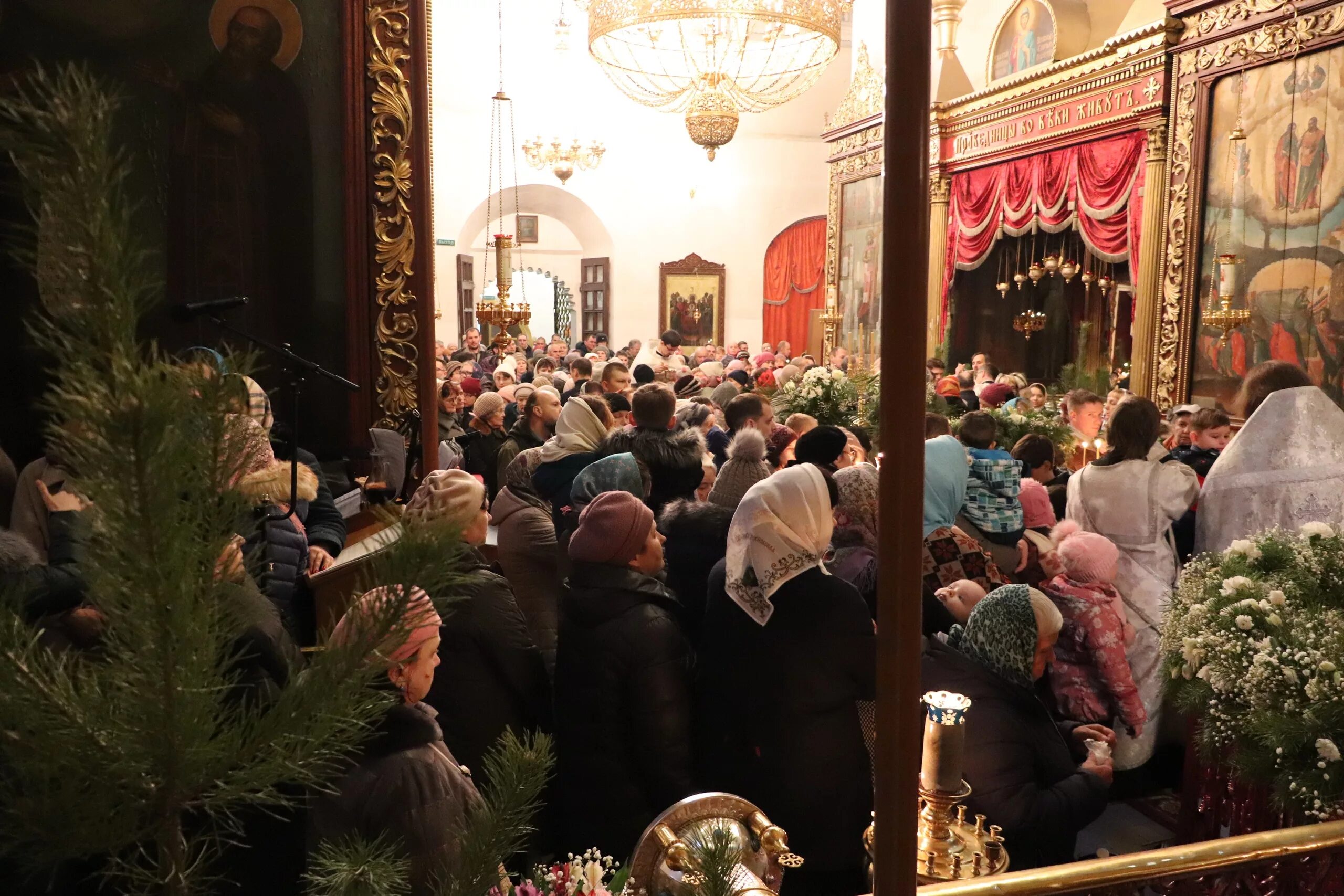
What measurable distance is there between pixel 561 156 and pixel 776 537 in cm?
1645

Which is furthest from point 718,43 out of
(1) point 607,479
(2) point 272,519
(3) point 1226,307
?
(2) point 272,519

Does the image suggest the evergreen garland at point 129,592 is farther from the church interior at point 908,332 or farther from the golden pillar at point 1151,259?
the golden pillar at point 1151,259

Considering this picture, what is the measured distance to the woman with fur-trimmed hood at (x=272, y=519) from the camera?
0.68 meters

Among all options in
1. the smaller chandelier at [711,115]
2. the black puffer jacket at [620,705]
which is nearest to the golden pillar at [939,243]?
the smaller chandelier at [711,115]

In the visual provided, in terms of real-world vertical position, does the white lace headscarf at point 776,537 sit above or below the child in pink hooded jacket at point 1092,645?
above

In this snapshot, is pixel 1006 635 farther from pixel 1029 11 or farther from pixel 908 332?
pixel 1029 11

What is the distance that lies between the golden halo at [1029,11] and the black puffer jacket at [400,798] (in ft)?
41.0

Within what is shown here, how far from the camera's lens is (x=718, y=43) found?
542 inches

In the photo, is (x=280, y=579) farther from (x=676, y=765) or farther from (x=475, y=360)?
(x=475, y=360)

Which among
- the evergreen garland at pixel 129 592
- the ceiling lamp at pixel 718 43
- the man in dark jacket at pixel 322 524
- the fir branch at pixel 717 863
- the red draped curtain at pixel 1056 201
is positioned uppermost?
the ceiling lamp at pixel 718 43

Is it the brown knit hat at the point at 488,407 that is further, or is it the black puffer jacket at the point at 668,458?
the brown knit hat at the point at 488,407

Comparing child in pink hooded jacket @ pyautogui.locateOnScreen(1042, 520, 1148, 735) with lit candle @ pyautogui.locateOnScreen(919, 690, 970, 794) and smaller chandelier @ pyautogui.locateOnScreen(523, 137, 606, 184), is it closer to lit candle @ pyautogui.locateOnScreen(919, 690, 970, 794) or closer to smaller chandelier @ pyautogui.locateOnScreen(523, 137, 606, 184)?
lit candle @ pyautogui.locateOnScreen(919, 690, 970, 794)

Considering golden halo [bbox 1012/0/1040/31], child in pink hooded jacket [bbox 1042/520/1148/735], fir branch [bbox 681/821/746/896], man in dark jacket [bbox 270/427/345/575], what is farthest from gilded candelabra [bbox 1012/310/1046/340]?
fir branch [bbox 681/821/746/896]

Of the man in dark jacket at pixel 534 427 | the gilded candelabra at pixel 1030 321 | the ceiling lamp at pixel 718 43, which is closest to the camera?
the man in dark jacket at pixel 534 427
